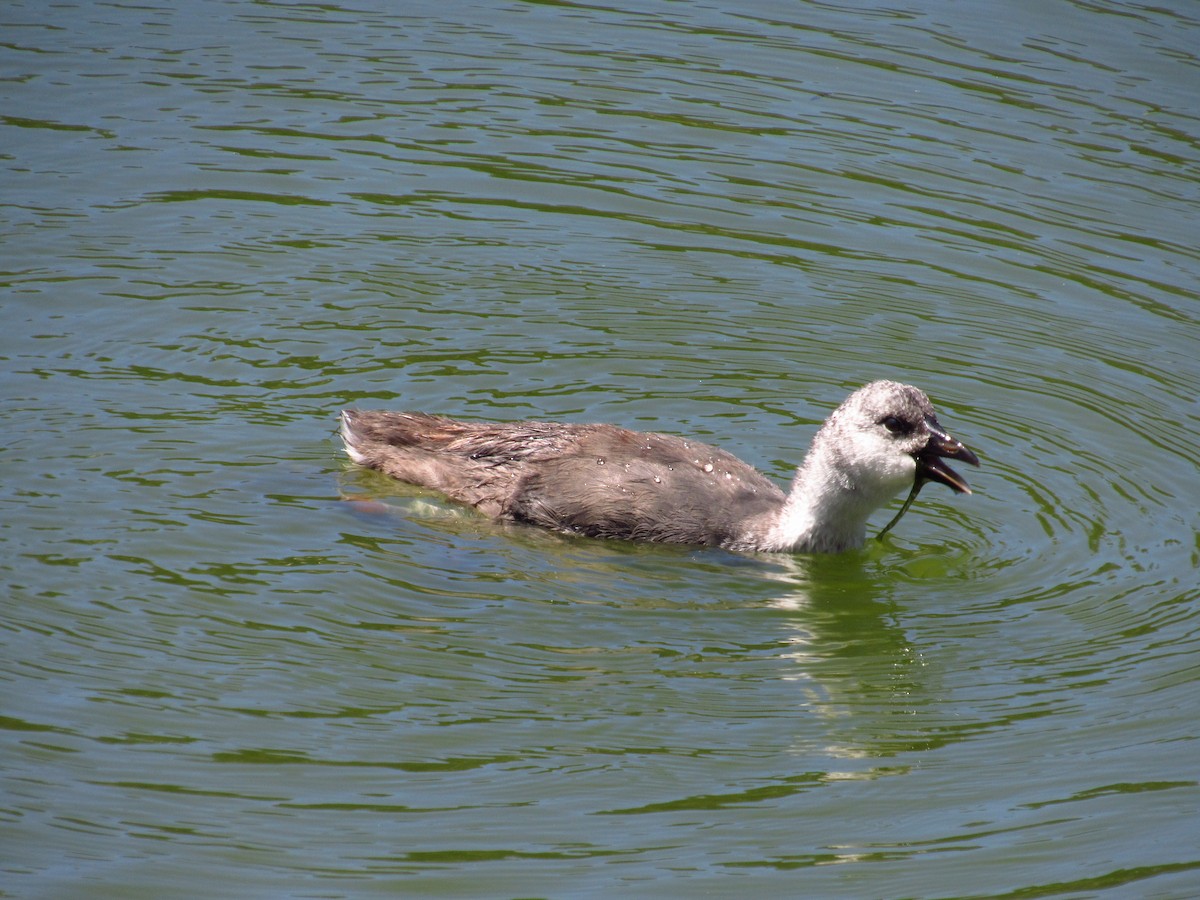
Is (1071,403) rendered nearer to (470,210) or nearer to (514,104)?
(470,210)

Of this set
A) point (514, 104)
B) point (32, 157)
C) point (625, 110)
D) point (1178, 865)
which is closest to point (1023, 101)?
point (625, 110)

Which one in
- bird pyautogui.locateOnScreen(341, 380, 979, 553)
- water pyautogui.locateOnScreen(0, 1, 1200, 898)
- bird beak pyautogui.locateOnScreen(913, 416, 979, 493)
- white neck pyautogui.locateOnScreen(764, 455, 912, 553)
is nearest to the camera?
water pyautogui.locateOnScreen(0, 1, 1200, 898)

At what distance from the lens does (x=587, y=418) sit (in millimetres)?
9789

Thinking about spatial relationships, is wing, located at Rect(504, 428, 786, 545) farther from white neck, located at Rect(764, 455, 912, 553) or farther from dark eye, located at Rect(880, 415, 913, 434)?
dark eye, located at Rect(880, 415, 913, 434)

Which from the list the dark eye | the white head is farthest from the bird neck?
the dark eye

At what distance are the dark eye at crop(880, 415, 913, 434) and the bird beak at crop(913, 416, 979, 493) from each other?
97 mm

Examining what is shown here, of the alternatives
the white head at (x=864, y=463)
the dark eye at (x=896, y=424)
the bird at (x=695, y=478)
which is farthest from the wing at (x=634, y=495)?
the dark eye at (x=896, y=424)

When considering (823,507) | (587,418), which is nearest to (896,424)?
(823,507)

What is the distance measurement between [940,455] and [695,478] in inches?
51.2

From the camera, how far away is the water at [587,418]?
6.16m

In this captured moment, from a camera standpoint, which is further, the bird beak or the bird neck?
the bird neck

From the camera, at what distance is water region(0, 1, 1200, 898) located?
6.16m

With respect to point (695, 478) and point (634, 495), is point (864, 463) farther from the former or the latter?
point (634, 495)

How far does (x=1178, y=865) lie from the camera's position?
605 centimetres
